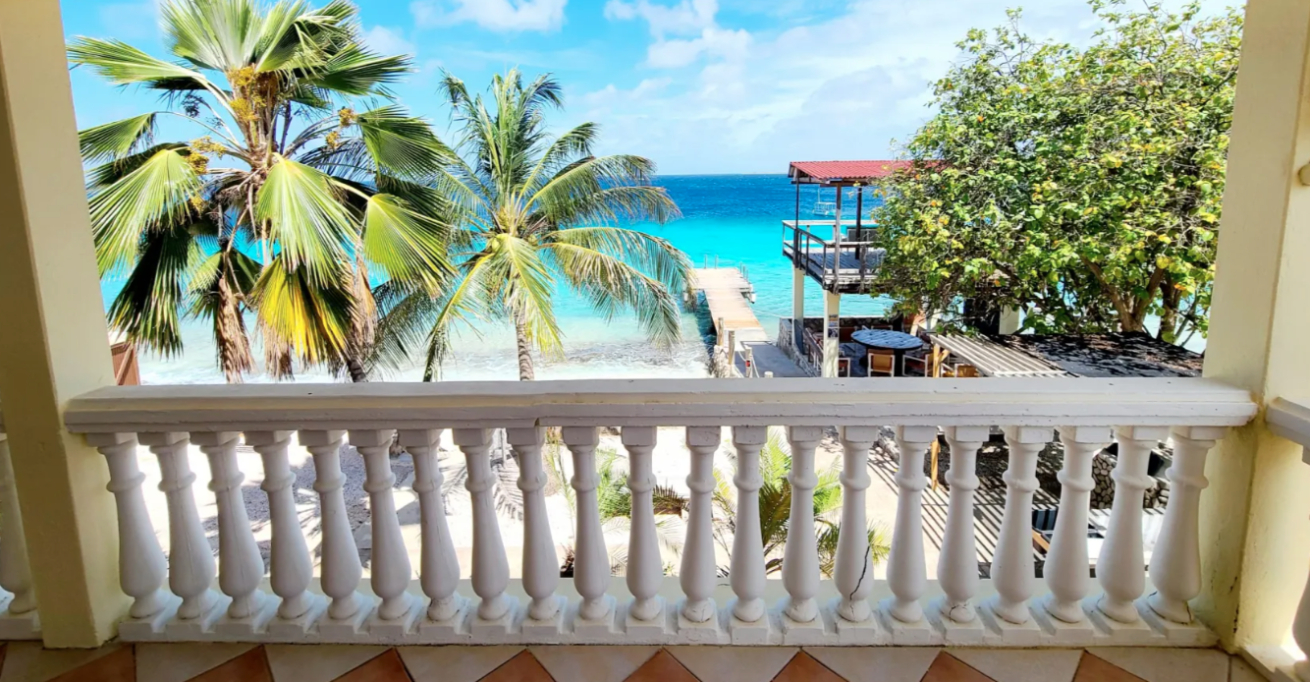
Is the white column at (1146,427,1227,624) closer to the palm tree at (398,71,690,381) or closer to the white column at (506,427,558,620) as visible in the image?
the white column at (506,427,558,620)

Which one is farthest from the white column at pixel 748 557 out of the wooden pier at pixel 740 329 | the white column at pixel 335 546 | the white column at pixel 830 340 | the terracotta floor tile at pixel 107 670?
the white column at pixel 830 340

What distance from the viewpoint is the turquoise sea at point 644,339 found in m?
18.9

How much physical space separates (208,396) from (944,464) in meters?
9.63

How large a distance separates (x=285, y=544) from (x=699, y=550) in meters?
0.77

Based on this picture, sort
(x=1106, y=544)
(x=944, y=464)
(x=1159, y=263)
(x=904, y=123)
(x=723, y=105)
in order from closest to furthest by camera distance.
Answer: (x=1106, y=544) < (x=1159, y=263) < (x=944, y=464) < (x=904, y=123) < (x=723, y=105)

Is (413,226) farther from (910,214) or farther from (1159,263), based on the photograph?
(1159,263)

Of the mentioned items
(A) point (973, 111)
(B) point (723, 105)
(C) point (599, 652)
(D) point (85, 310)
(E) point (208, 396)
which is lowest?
(C) point (599, 652)

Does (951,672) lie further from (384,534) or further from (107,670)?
(107,670)

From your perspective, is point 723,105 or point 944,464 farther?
point 723,105

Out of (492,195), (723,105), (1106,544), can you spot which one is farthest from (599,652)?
(723,105)

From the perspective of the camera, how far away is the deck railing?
1161 millimetres

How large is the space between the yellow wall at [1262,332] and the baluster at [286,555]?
1.65 metres

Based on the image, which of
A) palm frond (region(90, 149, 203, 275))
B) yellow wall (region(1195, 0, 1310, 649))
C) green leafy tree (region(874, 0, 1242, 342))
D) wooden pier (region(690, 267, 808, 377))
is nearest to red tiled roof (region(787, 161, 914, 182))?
green leafy tree (region(874, 0, 1242, 342))

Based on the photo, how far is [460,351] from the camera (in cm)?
2091
